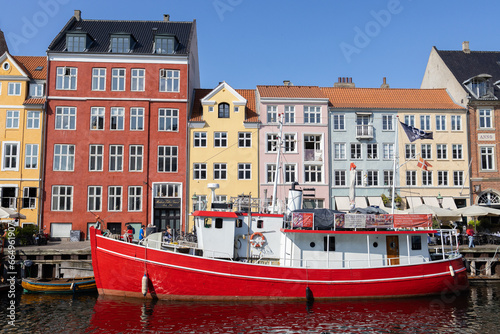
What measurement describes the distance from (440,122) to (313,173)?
40.2ft

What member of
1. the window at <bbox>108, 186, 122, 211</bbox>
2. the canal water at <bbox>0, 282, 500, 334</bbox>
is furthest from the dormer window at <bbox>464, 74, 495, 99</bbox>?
the window at <bbox>108, 186, 122, 211</bbox>

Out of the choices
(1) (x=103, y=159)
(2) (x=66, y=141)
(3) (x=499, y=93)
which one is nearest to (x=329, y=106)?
(3) (x=499, y=93)

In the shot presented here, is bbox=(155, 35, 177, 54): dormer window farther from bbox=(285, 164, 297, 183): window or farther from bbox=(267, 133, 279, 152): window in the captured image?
bbox=(285, 164, 297, 183): window

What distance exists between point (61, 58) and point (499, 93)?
38655mm

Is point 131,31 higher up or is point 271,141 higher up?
point 131,31

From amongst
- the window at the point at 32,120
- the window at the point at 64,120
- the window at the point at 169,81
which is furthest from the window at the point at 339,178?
the window at the point at 32,120

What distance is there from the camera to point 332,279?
69.9ft

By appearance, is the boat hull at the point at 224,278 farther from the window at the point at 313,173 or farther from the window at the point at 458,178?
the window at the point at 458,178

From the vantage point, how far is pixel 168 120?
36688 millimetres

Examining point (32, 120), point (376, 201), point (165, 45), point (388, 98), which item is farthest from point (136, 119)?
point (388, 98)

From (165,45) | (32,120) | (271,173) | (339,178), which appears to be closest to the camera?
(32,120)

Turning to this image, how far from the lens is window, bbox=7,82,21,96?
36.2m

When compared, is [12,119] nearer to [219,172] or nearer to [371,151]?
[219,172]

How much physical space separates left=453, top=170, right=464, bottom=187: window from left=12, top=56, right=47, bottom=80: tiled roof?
36.3 m
